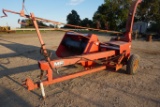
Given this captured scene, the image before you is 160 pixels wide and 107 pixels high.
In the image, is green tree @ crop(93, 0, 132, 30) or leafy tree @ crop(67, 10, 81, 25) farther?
leafy tree @ crop(67, 10, 81, 25)

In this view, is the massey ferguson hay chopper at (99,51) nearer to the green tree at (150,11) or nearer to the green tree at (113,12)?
the green tree at (150,11)

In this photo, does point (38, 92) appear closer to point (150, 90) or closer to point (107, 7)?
point (150, 90)

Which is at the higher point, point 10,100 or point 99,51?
point 99,51

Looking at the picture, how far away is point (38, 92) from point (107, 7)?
115 ft

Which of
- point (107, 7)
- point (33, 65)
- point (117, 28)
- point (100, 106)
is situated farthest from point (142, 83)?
point (107, 7)

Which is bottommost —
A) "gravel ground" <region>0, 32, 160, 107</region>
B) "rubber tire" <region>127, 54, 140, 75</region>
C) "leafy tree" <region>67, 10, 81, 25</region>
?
"gravel ground" <region>0, 32, 160, 107</region>

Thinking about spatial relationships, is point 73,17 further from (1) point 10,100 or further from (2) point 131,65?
(1) point 10,100

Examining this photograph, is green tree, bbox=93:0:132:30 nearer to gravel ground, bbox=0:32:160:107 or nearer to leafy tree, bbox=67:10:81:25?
leafy tree, bbox=67:10:81:25

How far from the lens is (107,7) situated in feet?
124

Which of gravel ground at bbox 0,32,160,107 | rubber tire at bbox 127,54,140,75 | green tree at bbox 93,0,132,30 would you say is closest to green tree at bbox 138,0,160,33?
green tree at bbox 93,0,132,30

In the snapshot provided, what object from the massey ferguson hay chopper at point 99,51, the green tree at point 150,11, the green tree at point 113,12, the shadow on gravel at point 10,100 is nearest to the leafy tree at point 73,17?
the green tree at point 113,12

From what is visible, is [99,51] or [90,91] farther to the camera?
[99,51]

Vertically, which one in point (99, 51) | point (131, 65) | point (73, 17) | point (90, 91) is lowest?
point (90, 91)

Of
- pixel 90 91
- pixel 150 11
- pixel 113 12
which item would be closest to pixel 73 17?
pixel 113 12
